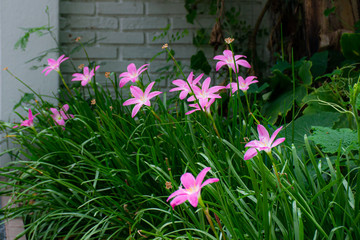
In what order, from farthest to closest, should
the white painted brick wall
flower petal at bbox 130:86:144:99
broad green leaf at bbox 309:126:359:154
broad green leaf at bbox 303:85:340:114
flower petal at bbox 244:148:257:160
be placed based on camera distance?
the white painted brick wall, broad green leaf at bbox 303:85:340:114, flower petal at bbox 130:86:144:99, broad green leaf at bbox 309:126:359:154, flower petal at bbox 244:148:257:160

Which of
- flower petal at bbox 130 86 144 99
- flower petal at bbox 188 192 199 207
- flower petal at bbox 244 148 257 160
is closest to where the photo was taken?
flower petal at bbox 188 192 199 207

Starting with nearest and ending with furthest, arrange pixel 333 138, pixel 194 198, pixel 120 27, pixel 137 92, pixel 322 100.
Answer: pixel 194 198 → pixel 333 138 → pixel 137 92 → pixel 322 100 → pixel 120 27

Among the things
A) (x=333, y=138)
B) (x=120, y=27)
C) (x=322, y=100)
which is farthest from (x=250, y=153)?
(x=120, y=27)

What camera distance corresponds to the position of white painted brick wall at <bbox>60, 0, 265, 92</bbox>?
2889 millimetres

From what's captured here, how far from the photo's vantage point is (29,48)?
2479 mm

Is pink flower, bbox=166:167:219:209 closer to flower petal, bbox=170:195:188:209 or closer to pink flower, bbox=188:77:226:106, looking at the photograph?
flower petal, bbox=170:195:188:209

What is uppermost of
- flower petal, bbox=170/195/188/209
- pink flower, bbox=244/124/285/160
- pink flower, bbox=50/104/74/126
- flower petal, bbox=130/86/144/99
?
flower petal, bbox=130/86/144/99

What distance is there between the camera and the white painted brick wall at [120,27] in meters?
2.89

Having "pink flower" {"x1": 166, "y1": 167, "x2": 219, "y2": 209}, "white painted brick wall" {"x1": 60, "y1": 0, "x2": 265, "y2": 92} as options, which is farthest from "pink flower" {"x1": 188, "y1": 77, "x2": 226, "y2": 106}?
"white painted brick wall" {"x1": 60, "y1": 0, "x2": 265, "y2": 92}

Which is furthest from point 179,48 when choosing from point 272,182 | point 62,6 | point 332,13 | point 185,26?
point 272,182

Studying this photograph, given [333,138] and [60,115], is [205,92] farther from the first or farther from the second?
[60,115]

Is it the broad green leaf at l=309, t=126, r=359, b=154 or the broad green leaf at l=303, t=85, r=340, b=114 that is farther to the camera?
the broad green leaf at l=303, t=85, r=340, b=114

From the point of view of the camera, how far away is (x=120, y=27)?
9.53ft

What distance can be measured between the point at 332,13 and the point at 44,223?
1.64 metres
